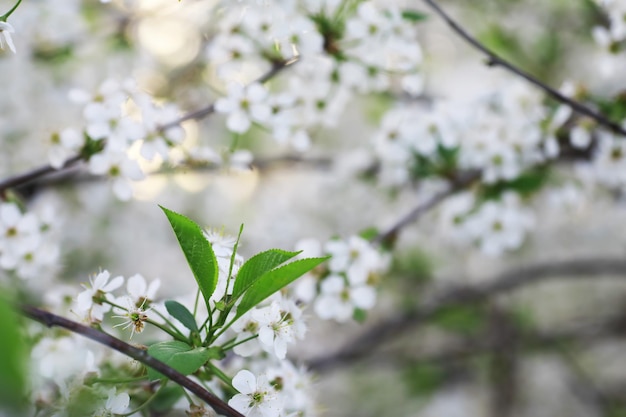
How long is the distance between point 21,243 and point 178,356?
2.09ft

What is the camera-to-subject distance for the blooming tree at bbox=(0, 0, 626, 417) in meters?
0.89

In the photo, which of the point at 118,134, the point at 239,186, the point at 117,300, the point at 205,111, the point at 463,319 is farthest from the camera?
the point at 239,186

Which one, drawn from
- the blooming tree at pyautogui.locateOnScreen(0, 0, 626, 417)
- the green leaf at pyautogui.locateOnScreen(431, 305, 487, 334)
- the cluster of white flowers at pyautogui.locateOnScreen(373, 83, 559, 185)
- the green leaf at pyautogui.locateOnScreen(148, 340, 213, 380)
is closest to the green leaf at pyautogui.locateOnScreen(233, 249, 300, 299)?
the blooming tree at pyautogui.locateOnScreen(0, 0, 626, 417)

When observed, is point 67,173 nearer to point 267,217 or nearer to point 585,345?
point 267,217

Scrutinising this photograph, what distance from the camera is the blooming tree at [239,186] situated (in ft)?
2.92

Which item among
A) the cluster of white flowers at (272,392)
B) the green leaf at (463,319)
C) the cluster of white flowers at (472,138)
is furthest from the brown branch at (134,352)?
the green leaf at (463,319)

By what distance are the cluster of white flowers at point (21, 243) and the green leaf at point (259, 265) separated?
624 mm

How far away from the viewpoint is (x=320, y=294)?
134 cm

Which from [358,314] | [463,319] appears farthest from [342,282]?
[463,319]

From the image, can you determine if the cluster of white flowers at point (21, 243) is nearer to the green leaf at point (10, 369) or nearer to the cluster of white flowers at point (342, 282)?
the cluster of white flowers at point (342, 282)

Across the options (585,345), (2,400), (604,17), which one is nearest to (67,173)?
(2,400)

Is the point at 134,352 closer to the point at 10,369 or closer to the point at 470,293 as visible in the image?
the point at 10,369

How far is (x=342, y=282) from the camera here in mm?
1324

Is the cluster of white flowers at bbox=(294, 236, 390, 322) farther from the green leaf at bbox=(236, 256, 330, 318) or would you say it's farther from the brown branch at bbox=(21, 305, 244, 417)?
the brown branch at bbox=(21, 305, 244, 417)
